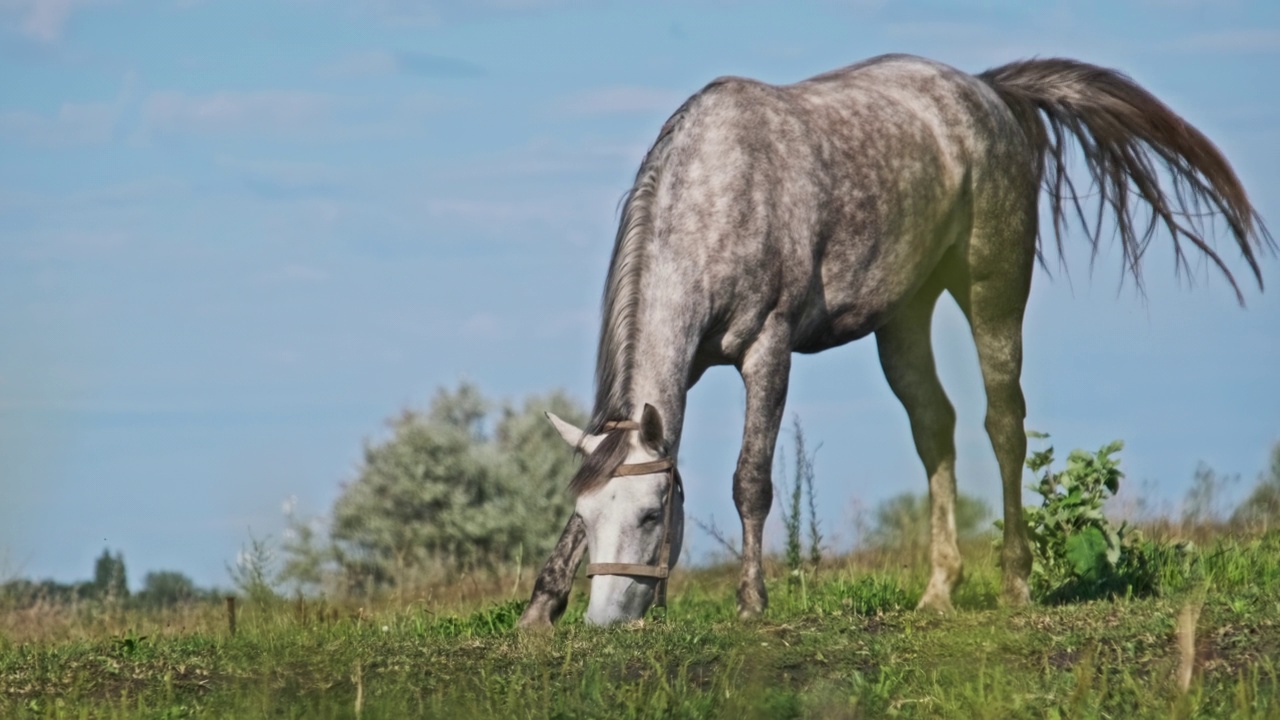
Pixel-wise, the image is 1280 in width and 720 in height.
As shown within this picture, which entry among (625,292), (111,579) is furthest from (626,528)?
(111,579)

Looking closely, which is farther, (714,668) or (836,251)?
(836,251)

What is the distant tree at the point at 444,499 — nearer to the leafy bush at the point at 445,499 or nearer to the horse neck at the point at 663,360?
the leafy bush at the point at 445,499

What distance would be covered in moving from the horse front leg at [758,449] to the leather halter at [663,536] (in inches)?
20.0

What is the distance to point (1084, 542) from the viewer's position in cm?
878

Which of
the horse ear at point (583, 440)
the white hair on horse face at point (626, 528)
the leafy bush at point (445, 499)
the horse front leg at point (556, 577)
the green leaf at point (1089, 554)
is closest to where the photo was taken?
the white hair on horse face at point (626, 528)

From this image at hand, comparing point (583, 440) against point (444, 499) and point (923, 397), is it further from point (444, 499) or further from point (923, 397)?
point (444, 499)

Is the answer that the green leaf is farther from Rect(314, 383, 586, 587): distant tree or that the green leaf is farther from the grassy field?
Rect(314, 383, 586, 587): distant tree

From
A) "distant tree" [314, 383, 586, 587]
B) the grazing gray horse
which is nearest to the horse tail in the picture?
the grazing gray horse

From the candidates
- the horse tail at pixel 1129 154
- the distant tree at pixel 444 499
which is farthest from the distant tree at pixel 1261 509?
the distant tree at pixel 444 499

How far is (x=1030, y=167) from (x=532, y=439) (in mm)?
20941

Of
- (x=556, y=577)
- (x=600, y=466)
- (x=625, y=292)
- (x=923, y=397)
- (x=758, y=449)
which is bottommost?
(x=556, y=577)

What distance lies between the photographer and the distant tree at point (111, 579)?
13.1m

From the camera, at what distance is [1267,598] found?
7.18 metres

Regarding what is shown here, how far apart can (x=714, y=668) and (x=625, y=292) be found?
261 cm
